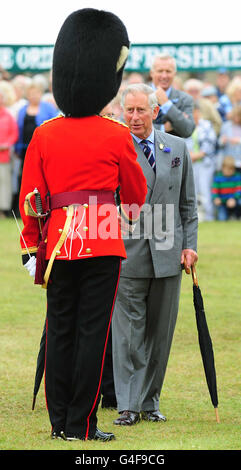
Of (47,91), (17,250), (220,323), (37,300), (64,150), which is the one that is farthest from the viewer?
(47,91)

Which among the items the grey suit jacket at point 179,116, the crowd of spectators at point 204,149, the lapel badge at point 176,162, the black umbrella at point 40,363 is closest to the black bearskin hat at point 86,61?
the lapel badge at point 176,162

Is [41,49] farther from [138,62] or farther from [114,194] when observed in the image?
[114,194]

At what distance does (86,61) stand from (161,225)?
1391 mm

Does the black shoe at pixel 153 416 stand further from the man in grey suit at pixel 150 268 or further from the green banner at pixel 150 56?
the green banner at pixel 150 56

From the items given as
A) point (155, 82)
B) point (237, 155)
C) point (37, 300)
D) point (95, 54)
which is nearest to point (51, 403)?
point (95, 54)

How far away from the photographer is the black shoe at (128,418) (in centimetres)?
676

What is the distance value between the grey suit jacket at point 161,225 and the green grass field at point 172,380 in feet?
3.18

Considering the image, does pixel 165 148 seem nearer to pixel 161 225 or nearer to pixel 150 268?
pixel 161 225

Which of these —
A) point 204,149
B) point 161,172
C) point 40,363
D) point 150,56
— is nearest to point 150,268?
point 161,172

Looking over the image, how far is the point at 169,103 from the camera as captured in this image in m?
8.62

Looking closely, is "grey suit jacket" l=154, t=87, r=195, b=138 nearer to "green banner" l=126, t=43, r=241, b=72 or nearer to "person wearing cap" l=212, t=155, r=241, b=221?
"person wearing cap" l=212, t=155, r=241, b=221

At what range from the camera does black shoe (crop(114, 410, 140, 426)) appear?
22.2 feet

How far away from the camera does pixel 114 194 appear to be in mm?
6129

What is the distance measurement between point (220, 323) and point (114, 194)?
13.9 ft
